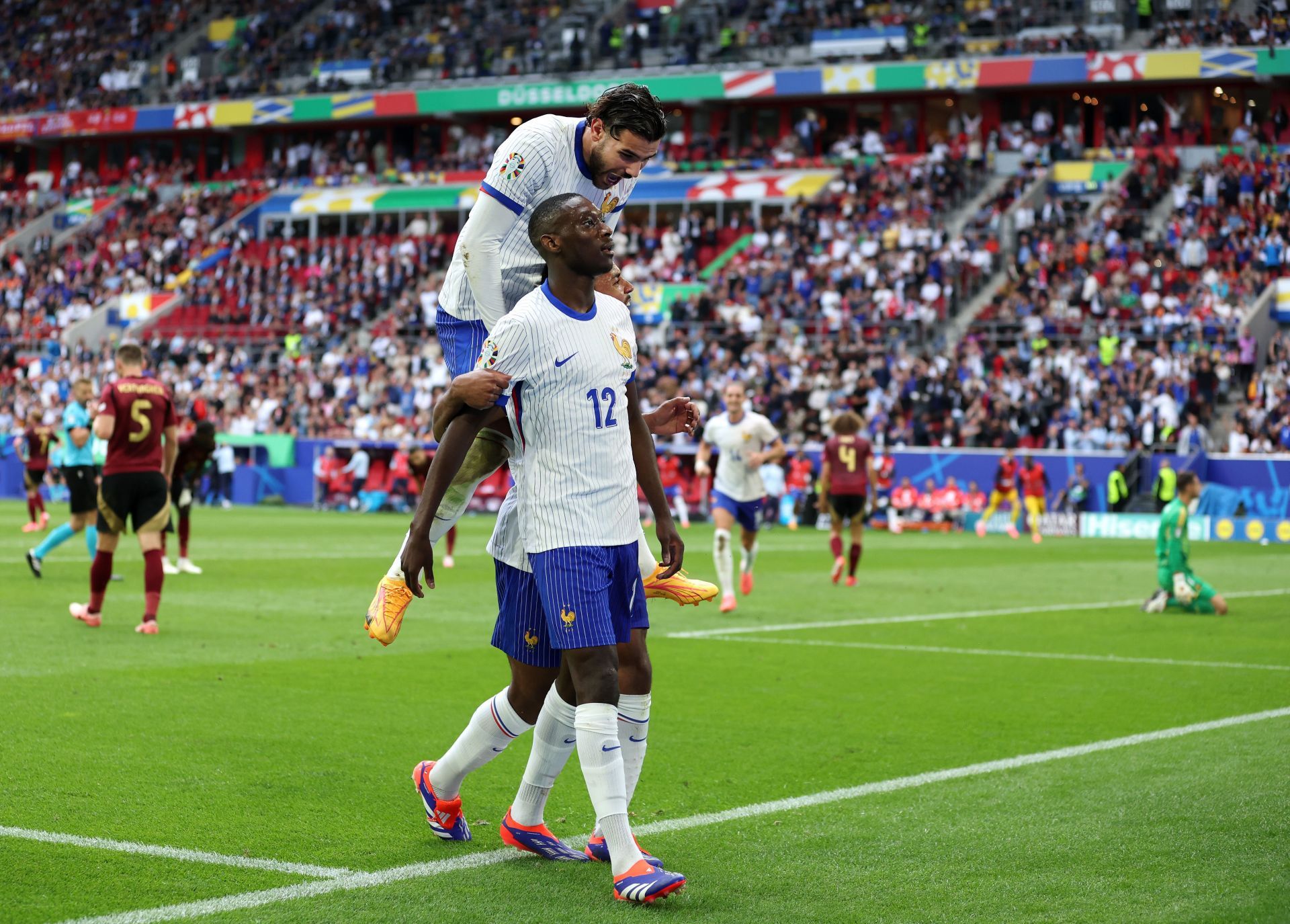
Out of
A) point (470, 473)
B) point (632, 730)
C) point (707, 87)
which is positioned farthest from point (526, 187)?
point (707, 87)

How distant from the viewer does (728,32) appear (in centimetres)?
4856

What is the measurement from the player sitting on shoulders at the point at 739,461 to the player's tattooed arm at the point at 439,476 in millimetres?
10802

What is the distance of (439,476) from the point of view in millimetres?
5109

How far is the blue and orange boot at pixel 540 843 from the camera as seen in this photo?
17.8 feet

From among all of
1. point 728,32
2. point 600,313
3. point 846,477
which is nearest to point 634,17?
point 728,32

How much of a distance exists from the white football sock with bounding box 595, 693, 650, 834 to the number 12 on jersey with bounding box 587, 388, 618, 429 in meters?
0.94

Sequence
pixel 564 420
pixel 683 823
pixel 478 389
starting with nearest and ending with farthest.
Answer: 1. pixel 478 389
2. pixel 564 420
3. pixel 683 823

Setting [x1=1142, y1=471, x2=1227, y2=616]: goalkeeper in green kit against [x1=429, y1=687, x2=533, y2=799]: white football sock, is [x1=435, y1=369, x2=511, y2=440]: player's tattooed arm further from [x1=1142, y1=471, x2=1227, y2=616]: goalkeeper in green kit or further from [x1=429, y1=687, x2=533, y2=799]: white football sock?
[x1=1142, y1=471, x2=1227, y2=616]: goalkeeper in green kit

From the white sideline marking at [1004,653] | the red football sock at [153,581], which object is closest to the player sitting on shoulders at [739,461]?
A: the white sideline marking at [1004,653]

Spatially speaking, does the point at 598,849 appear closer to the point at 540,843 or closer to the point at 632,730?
the point at 540,843

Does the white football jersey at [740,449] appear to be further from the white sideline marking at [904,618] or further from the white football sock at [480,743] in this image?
the white football sock at [480,743]

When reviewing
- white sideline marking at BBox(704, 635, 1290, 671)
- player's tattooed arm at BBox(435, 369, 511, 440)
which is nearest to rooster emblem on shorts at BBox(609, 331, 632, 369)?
player's tattooed arm at BBox(435, 369, 511, 440)

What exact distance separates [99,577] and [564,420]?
26.7 feet

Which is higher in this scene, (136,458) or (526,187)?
(526,187)
